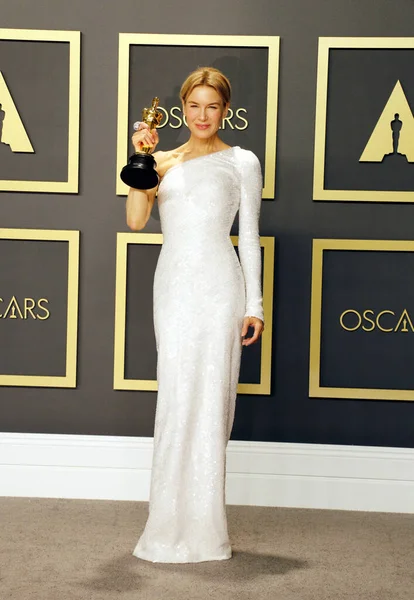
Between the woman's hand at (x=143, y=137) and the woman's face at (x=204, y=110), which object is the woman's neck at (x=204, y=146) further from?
the woman's hand at (x=143, y=137)

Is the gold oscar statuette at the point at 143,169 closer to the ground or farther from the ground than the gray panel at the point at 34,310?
farther from the ground

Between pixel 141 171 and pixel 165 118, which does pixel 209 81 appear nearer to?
pixel 141 171

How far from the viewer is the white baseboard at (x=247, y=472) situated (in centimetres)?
406

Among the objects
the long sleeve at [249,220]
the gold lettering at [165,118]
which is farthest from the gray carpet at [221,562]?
the gold lettering at [165,118]

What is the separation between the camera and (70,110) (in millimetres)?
4078

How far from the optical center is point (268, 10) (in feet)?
13.2

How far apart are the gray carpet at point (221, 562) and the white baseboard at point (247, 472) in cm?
8

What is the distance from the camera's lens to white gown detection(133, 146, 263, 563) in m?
3.11

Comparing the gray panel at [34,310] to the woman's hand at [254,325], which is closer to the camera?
the woman's hand at [254,325]

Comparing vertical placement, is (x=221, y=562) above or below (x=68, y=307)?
below

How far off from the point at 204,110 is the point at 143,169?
0.39m

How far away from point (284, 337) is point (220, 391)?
1.03m

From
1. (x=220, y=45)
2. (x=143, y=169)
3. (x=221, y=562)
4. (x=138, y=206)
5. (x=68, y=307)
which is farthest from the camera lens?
(x=68, y=307)

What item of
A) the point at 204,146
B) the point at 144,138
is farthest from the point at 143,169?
the point at 204,146
